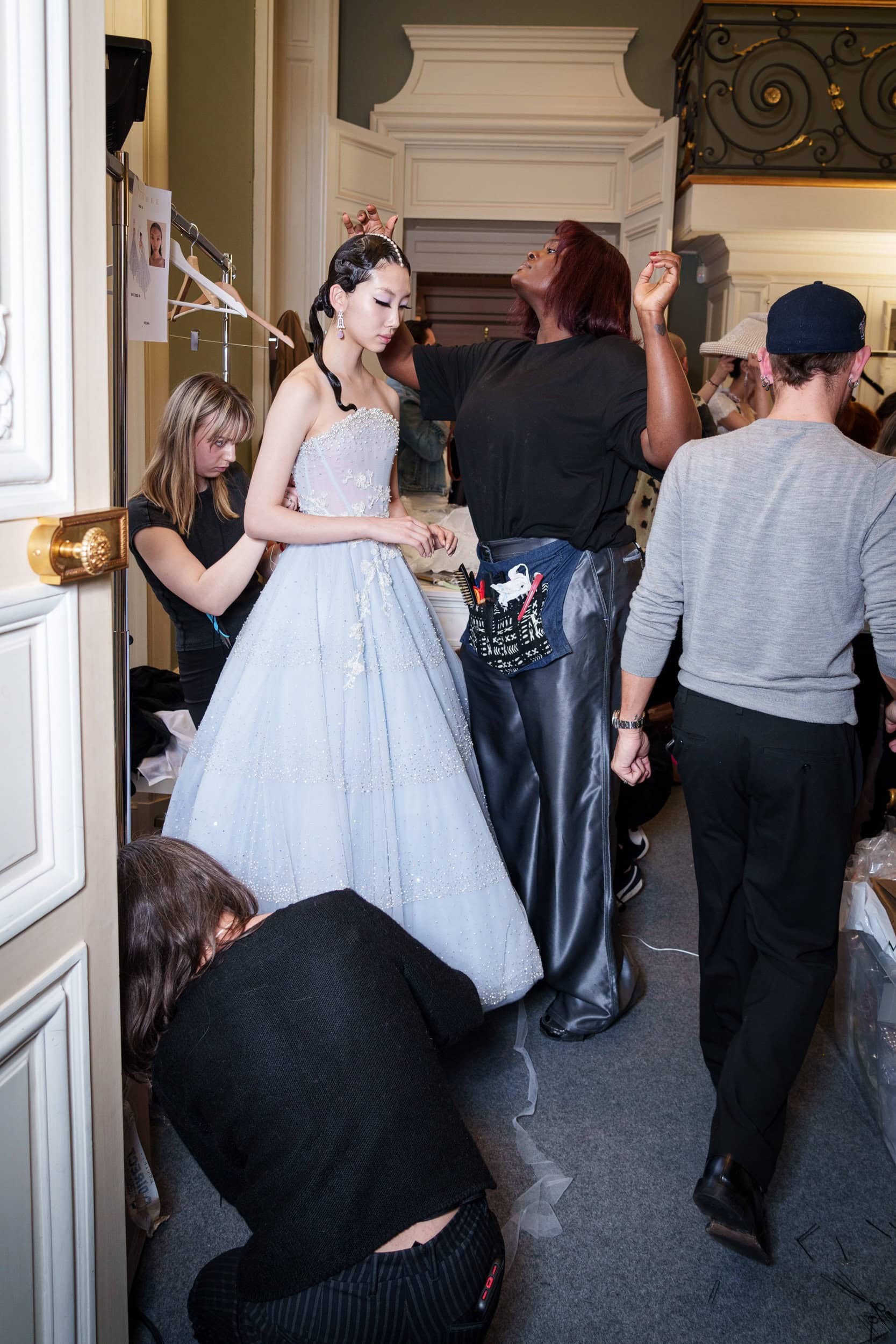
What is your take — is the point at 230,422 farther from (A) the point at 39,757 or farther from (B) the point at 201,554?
(A) the point at 39,757

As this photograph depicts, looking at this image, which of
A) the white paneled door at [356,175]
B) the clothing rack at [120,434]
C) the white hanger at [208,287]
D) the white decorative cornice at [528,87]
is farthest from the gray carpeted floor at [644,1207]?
the white decorative cornice at [528,87]

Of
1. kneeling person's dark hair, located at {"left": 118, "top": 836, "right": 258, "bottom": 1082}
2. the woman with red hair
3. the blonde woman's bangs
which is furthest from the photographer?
the blonde woman's bangs

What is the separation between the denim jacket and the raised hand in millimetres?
1375

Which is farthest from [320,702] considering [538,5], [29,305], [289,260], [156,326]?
[538,5]

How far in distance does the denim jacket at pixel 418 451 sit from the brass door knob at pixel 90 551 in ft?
7.41

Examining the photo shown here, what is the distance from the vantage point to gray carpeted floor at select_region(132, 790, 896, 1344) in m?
1.63

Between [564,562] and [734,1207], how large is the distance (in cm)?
124

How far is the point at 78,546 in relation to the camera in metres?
1.04

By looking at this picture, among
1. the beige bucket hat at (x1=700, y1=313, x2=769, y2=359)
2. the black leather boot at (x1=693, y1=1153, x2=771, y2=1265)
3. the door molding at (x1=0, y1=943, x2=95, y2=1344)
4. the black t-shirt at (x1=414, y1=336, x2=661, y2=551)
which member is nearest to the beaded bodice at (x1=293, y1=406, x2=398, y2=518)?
the black t-shirt at (x1=414, y1=336, x2=661, y2=551)

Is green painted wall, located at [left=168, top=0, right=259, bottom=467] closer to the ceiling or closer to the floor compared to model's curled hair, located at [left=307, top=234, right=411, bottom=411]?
closer to the ceiling

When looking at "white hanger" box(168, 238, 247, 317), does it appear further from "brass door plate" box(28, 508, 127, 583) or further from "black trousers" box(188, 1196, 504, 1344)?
"black trousers" box(188, 1196, 504, 1344)

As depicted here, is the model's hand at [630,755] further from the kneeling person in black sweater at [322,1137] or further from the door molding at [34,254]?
the door molding at [34,254]

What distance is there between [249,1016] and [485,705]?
1.33 m

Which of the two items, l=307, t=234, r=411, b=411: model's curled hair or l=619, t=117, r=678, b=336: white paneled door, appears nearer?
l=307, t=234, r=411, b=411: model's curled hair
